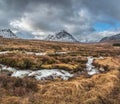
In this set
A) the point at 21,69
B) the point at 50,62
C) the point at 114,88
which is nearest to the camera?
the point at 114,88

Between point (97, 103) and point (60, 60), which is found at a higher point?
point (60, 60)

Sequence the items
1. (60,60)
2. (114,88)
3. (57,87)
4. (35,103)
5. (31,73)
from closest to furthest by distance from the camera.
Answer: (35,103) → (57,87) → (114,88) → (31,73) → (60,60)

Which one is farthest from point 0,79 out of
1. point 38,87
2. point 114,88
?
point 114,88

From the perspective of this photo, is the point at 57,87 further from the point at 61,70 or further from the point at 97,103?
the point at 61,70

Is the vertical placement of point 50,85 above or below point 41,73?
below

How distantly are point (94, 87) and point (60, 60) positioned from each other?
11.4m

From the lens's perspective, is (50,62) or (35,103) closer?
(35,103)

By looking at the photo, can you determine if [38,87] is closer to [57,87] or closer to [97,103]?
[57,87]

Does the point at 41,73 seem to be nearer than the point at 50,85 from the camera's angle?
No

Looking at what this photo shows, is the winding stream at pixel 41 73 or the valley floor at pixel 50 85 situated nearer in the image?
the valley floor at pixel 50 85

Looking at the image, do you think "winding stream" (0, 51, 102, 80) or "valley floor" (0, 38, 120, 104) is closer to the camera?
"valley floor" (0, 38, 120, 104)

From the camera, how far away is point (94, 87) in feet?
62.8

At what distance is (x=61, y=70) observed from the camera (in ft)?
82.3

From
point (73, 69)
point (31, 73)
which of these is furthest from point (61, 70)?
point (31, 73)
